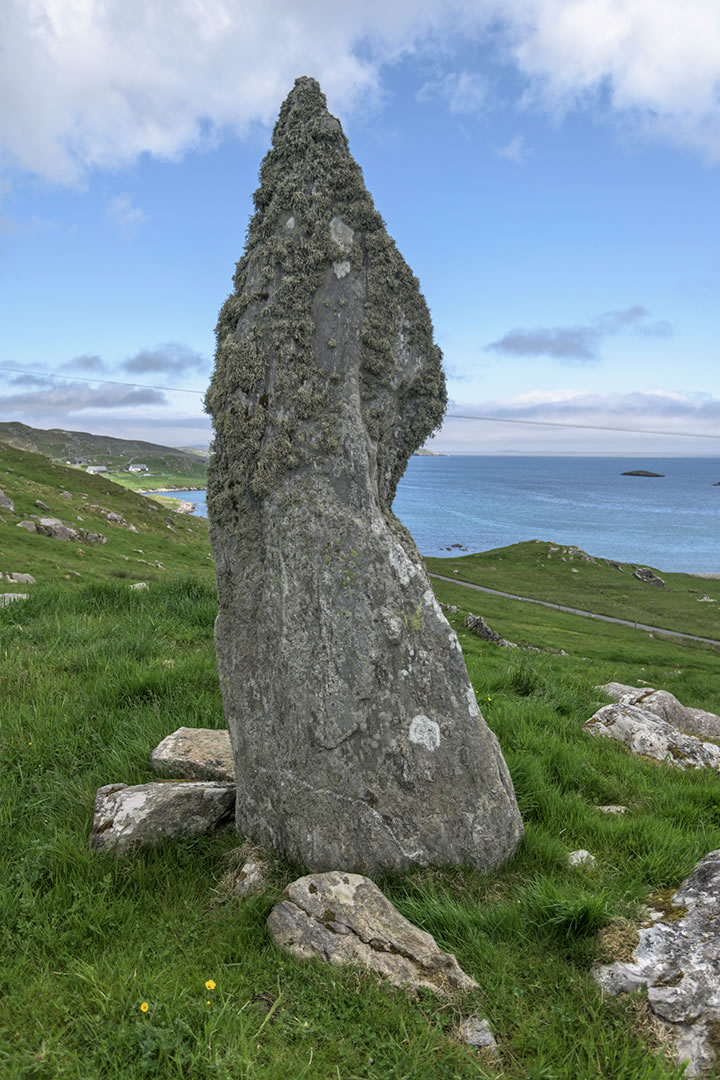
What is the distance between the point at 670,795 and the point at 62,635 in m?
8.59

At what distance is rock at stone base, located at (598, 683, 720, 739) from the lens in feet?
36.4

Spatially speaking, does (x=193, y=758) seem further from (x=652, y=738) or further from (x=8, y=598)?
(x=8, y=598)

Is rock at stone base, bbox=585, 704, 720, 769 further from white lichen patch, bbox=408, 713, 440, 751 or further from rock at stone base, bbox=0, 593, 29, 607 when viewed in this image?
rock at stone base, bbox=0, 593, 29, 607

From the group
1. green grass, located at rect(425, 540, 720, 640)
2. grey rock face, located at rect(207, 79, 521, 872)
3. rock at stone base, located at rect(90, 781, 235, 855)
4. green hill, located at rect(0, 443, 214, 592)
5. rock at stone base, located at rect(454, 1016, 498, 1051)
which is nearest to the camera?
rock at stone base, located at rect(454, 1016, 498, 1051)

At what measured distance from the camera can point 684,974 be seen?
13.2 ft

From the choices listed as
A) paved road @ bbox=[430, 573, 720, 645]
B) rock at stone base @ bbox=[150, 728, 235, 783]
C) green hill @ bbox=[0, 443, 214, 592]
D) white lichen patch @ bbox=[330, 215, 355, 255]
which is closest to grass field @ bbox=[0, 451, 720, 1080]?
rock at stone base @ bbox=[150, 728, 235, 783]

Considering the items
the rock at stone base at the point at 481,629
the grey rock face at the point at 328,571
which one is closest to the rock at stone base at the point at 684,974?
the grey rock face at the point at 328,571

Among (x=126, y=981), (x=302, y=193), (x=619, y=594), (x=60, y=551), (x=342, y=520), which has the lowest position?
(x=619, y=594)

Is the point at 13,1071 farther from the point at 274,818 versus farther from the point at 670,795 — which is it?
the point at 670,795

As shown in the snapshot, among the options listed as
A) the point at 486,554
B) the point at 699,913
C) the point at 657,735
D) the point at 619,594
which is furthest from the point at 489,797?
the point at 486,554

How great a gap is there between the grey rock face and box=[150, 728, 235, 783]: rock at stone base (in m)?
0.69

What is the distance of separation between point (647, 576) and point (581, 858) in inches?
3811

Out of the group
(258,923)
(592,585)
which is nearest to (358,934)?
(258,923)

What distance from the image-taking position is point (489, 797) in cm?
539
